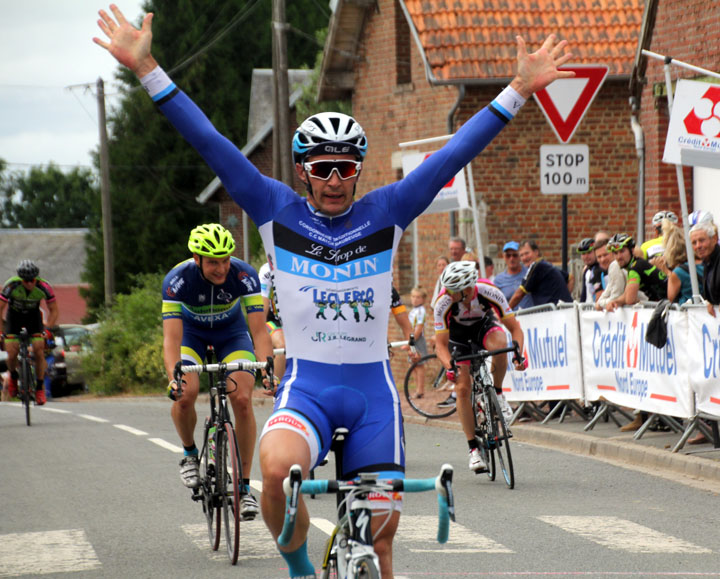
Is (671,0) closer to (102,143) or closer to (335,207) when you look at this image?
(335,207)

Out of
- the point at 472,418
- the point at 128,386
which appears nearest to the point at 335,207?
the point at 472,418

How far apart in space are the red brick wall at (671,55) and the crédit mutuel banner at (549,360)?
3913 millimetres

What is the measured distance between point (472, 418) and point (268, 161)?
34.6 m

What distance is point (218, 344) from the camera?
9031 mm

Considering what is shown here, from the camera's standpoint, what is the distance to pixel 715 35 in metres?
17.1

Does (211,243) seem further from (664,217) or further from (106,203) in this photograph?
(106,203)

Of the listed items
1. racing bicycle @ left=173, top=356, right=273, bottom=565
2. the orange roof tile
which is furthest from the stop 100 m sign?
the orange roof tile

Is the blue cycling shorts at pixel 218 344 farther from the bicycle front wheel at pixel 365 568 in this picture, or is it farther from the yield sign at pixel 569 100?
the yield sign at pixel 569 100

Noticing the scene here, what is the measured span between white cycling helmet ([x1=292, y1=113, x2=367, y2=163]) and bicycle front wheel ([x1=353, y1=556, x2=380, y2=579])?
1.58m

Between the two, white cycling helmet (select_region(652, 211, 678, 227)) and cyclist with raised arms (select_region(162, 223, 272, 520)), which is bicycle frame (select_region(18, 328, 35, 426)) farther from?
cyclist with raised arms (select_region(162, 223, 272, 520))

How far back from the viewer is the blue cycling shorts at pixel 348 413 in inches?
191

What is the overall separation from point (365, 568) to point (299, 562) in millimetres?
650

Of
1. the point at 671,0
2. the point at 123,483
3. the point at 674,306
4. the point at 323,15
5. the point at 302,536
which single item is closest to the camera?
the point at 302,536

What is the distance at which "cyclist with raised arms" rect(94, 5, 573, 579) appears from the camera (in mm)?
4918
